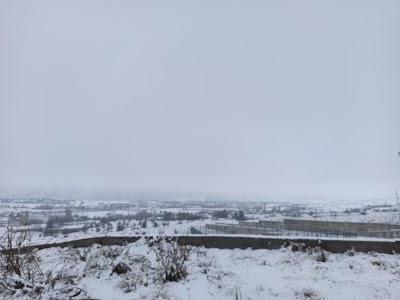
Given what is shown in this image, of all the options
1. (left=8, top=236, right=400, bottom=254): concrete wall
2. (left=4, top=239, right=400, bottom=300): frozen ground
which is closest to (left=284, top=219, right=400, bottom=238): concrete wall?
(left=8, top=236, right=400, bottom=254): concrete wall

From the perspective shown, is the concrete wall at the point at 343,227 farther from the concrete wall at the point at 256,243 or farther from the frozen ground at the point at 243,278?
the frozen ground at the point at 243,278

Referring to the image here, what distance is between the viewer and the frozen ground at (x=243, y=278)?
20.9 feet

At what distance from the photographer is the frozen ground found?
6383mm

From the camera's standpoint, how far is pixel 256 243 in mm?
12188

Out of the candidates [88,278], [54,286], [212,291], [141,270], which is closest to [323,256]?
[212,291]

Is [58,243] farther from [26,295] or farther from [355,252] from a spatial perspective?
[355,252]

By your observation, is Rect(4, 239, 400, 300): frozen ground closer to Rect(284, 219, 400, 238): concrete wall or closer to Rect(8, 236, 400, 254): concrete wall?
Rect(8, 236, 400, 254): concrete wall

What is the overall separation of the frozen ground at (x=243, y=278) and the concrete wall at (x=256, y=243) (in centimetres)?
60

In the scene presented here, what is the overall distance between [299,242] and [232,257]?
2538mm

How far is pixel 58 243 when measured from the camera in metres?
13.7

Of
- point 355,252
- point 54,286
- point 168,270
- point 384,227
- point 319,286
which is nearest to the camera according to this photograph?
point 54,286

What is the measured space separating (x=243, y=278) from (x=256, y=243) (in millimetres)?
4628

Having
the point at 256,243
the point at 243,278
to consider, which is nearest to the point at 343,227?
the point at 256,243

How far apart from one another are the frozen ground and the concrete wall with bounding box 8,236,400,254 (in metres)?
0.60
